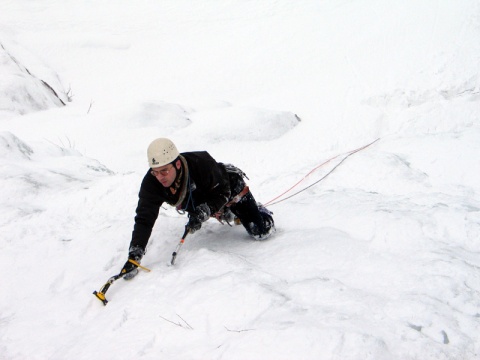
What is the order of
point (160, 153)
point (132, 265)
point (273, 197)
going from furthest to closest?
point (273, 197) < point (132, 265) < point (160, 153)

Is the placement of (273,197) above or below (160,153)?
below

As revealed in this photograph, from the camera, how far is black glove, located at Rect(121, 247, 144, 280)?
3329 mm

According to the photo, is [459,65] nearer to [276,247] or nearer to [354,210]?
[354,210]

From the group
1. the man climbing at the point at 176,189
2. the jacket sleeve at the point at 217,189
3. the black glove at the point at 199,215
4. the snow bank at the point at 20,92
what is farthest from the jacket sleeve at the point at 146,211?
the snow bank at the point at 20,92

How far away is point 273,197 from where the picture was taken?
639 cm

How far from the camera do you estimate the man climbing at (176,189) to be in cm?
326

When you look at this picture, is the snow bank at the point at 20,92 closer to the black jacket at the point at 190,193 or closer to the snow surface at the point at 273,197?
the snow surface at the point at 273,197

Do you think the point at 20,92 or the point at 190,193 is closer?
the point at 190,193

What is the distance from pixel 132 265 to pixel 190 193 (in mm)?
815

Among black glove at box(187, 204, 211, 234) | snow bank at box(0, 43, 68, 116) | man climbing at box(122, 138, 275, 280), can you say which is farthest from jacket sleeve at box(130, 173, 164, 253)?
snow bank at box(0, 43, 68, 116)

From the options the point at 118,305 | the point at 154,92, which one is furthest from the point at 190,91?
the point at 118,305

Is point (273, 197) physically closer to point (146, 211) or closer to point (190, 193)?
point (190, 193)

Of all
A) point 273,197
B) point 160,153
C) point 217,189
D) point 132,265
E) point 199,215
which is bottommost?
point 273,197

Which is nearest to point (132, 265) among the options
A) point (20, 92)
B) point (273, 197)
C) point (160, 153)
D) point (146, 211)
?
point (146, 211)
